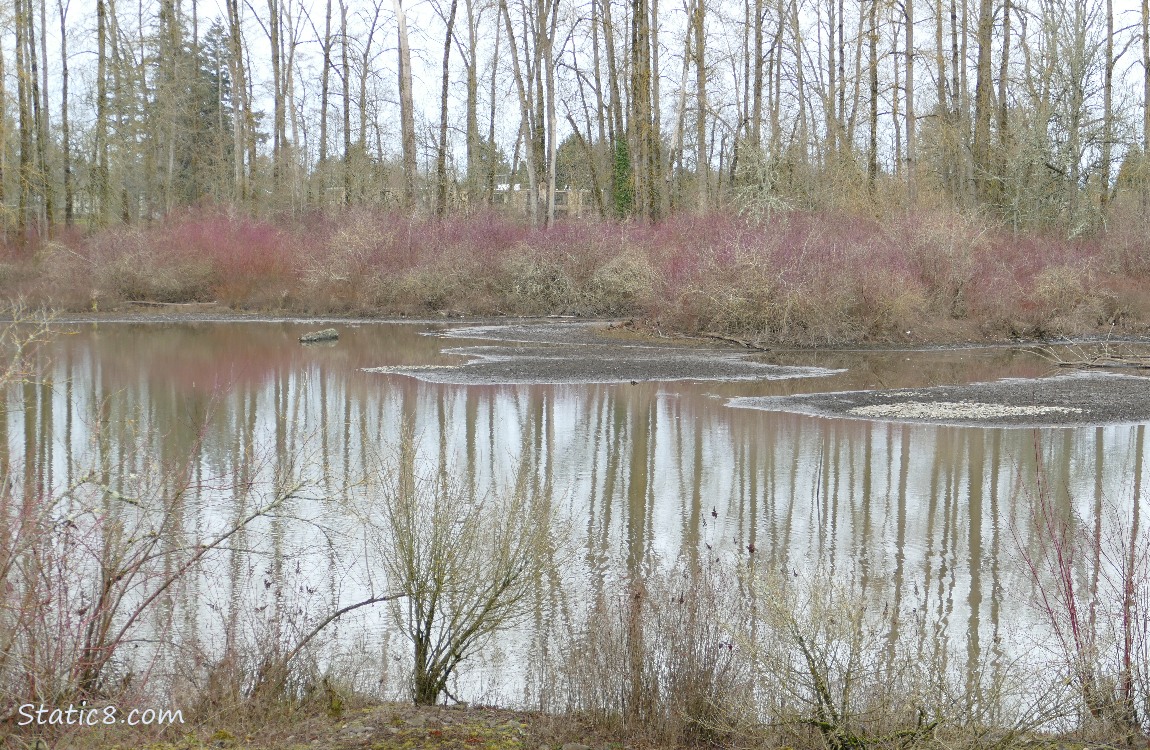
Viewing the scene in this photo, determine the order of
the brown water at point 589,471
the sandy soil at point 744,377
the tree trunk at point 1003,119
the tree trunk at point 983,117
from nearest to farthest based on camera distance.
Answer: the brown water at point 589,471 → the sandy soil at point 744,377 → the tree trunk at point 983,117 → the tree trunk at point 1003,119

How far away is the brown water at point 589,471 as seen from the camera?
7.71 m

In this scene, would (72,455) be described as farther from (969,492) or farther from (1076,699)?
(1076,699)

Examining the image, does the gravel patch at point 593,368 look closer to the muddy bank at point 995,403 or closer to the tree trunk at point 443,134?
the muddy bank at point 995,403

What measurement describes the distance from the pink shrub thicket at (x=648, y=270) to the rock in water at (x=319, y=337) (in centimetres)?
812

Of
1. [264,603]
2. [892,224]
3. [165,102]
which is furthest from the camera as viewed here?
[165,102]

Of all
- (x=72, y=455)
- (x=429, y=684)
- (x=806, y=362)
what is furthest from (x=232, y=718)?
(x=806, y=362)

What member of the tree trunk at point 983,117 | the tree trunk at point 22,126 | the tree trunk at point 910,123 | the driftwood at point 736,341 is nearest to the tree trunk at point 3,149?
the tree trunk at point 22,126

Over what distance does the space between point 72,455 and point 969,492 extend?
9550 millimetres

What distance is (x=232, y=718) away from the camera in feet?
18.7

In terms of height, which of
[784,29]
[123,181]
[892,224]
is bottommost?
[892,224]

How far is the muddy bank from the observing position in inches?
624

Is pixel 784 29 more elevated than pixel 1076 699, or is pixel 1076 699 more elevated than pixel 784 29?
pixel 784 29

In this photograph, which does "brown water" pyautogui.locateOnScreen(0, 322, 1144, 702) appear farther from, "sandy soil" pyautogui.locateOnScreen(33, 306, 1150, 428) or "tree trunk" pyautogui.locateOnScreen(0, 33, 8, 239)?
"tree trunk" pyautogui.locateOnScreen(0, 33, 8, 239)

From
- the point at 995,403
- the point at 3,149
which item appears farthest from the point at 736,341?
the point at 3,149
